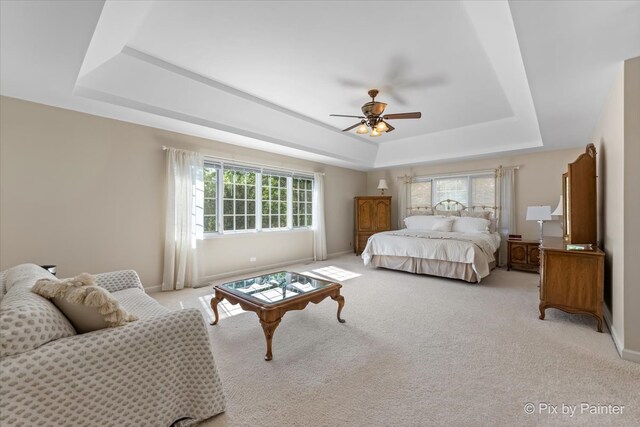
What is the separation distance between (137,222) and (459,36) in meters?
4.45

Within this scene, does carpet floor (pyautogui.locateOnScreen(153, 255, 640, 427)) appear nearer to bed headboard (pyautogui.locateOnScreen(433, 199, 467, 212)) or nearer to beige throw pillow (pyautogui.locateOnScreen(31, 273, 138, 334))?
beige throw pillow (pyautogui.locateOnScreen(31, 273, 138, 334))

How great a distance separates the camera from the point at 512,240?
17.1ft

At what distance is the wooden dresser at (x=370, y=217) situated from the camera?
6.96 m

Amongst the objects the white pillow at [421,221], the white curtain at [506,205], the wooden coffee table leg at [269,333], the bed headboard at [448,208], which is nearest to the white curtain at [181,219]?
the wooden coffee table leg at [269,333]

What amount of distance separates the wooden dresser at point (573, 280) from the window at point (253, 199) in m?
4.39

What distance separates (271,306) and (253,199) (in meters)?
3.37

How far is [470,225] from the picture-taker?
5.55 meters

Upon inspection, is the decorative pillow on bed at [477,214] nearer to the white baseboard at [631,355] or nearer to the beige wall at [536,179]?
the beige wall at [536,179]

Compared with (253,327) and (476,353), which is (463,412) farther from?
(253,327)

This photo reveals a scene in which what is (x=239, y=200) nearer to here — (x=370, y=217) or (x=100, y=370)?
(x=370, y=217)

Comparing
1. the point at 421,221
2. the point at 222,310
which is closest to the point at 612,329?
the point at 421,221

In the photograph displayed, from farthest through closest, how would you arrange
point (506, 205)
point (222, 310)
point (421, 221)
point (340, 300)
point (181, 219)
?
point (421, 221) → point (506, 205) → point (181, 219) → point (222, 310) → point (340, 300)

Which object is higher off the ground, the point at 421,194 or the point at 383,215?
the point at 421,194

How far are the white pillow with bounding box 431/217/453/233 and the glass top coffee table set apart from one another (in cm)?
374
